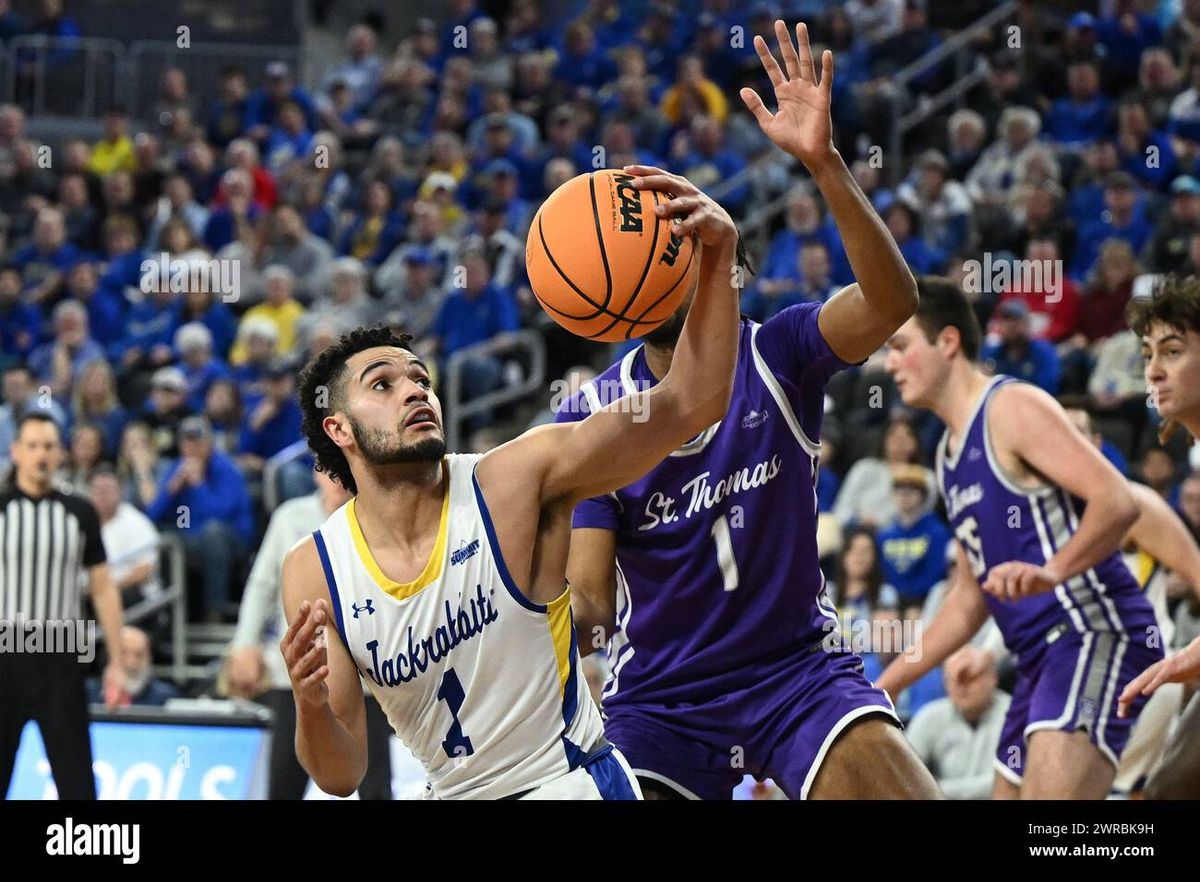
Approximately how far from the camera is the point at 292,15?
18344mm

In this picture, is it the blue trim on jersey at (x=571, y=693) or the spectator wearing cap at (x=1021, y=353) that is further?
the spectator wearing cap at (x=1021, y=353)

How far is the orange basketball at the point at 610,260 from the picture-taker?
4172 millimetres

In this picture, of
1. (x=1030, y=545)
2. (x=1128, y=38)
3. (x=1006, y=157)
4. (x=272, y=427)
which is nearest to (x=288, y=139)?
(x=272, y=427)

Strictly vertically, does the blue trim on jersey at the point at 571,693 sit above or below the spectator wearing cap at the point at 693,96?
below

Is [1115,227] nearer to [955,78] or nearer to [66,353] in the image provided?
[955,78]

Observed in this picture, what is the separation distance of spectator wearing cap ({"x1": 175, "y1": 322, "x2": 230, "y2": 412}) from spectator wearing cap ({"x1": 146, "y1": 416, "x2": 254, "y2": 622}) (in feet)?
4.56

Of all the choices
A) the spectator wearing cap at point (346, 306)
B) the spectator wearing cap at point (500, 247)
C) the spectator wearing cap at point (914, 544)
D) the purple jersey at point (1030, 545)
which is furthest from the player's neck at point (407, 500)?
the spectator wearing cap at point (346, 306)

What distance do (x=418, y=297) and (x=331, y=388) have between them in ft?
27.1

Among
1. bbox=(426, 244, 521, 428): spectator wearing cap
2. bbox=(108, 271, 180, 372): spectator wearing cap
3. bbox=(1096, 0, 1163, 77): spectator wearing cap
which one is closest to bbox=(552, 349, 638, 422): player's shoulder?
bbox=(426, 244, 521, 428): spectator wearing cap

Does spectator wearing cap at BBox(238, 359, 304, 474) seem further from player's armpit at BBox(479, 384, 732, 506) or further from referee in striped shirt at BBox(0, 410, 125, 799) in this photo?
player's armpit at BBox(479, 384, 732, 506)

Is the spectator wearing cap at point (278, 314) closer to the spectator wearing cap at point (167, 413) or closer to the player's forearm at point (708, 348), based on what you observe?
the spectator wearing cap at point (167, 413)

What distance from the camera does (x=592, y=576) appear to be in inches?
183

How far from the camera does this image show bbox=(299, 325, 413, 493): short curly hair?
443 centimetres

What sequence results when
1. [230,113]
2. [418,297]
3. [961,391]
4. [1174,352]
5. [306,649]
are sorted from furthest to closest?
1. [230,113]
2. [418,297]
3. [961,391]
4. [1174,352]
5. [306,649]
